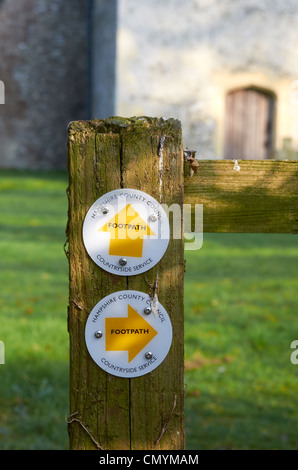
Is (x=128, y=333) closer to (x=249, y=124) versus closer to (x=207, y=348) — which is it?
(x=207, y=348)

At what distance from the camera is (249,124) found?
543 inches

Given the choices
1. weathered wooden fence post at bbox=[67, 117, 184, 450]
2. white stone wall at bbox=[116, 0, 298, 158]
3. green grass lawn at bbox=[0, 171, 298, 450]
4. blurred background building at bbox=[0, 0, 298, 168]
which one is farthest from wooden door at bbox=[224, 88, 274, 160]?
weathered wooden fence post at bbox=[67, 117, 184, 450]

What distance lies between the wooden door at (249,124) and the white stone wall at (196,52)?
524 millimetres

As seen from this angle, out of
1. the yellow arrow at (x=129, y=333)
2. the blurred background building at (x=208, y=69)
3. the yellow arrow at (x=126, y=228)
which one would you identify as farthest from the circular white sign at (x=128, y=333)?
the blurred background building at (x=208, y=69)

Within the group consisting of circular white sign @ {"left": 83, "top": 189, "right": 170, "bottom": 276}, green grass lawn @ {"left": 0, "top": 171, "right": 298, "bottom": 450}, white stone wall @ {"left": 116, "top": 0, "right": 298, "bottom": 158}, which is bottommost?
green grass lawn @ {"left": 0, "top": 171, "right": 298, "bottom": 450}

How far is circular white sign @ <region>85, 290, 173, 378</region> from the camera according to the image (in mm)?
1388

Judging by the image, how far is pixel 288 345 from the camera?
4125 millimetres

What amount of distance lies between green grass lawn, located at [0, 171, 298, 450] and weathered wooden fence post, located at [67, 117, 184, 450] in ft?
5.16

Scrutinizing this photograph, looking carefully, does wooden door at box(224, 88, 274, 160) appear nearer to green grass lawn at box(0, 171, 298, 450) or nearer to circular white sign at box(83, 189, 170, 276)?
green grass lawn at box(0, 171, 298, 450)

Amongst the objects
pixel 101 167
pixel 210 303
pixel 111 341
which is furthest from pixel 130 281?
pixel 210 303

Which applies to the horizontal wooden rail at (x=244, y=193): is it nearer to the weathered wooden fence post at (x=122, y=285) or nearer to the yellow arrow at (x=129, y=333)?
the weathered wooden fence post at (x=122, y=285)

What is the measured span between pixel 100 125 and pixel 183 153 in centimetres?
20

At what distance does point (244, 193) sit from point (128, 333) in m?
0.42

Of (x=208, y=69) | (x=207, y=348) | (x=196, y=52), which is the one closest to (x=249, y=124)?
(x=208, y=69)
